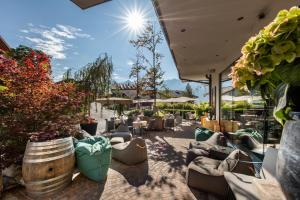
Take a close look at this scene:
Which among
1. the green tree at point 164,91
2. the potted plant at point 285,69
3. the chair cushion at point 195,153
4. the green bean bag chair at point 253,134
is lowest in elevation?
the chair cushion at point 195,153

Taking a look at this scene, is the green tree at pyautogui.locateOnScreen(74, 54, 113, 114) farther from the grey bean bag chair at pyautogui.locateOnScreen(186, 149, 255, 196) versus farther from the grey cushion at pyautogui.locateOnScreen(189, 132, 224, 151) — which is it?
the grey bean bag chair at pyautogui.locateOnScreen(186, 149, 255, 196)

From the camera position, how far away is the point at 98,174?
11.9 ft

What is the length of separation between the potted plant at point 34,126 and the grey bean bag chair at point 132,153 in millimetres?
1481

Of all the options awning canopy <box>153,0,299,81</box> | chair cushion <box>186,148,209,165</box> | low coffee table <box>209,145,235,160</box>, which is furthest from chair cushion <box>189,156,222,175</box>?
awning canopy <box>153,0,299,81</box>

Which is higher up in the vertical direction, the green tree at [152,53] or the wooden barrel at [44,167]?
the green tree at [152,53]

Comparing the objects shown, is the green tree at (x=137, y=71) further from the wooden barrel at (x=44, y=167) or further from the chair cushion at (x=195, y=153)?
the wooden barrel at (x=44, y=167)

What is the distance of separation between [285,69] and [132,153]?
4285 millimetres

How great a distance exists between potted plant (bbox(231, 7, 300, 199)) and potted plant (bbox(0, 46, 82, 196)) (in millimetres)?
3513

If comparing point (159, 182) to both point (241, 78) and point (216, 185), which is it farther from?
point (241, 78)

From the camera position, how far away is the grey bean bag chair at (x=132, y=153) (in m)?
4.57

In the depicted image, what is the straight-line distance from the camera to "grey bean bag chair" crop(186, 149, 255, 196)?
277cm

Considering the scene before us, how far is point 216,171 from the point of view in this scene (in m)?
3.12

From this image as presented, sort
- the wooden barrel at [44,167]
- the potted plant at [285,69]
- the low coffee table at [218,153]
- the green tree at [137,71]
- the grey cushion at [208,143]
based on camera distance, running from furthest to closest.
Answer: the green tree at [137,71]
the grey cushion at [208,143]
the low coffee table at [218,153]
the wooden barrel at [44,167]
the potted plant at [285,69]

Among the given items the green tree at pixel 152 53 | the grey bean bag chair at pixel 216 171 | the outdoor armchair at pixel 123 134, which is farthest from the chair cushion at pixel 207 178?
the green tree at pixel 152 53
